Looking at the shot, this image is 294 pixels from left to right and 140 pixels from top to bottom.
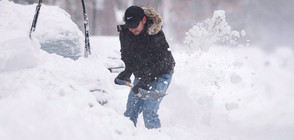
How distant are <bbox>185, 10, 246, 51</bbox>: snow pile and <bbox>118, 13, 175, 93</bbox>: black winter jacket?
6.18 feet

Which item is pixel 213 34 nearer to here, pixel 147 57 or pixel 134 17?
pixel 147 57

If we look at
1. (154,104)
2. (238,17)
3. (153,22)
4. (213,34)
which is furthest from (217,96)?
(238,17)

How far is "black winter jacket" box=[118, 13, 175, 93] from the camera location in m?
3.15

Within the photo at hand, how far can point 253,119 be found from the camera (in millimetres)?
5812

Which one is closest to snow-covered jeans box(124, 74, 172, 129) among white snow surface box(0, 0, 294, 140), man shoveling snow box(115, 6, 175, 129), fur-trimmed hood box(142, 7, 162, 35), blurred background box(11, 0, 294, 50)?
man shoveling snow box(115, 6, 175, 129)

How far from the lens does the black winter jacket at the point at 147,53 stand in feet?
10.3

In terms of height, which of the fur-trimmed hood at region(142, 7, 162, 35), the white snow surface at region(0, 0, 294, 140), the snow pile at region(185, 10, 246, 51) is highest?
the snow pile at region(185, 10, 246, 51)

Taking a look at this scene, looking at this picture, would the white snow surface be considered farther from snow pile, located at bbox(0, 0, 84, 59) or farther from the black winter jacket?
the black winter jacket

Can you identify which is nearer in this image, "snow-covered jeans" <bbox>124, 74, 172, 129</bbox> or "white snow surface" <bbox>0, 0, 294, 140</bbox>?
"white snow surface" <bbox>0, 0, 294, 140</bbox>

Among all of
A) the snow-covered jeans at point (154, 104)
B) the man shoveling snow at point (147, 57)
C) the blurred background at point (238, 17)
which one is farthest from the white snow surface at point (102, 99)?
the blurred background at point (238, 17)

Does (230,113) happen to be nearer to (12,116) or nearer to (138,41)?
(138,41)

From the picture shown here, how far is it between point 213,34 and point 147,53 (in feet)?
7.13

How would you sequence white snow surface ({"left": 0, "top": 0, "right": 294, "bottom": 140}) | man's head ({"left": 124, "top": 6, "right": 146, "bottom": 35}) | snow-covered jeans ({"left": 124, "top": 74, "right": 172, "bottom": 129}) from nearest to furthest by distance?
A: 1. white snow surface ({"left": 0, "top": 0, "right": 294, "bottom": 140})
2. man's head ({"left": 124, "top": 6, "right": 146, "bottom": 35})
3. snow-covered jeans ({"left": 124, "top": 74, "right": 172, "bottom": 129})

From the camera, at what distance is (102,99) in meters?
3.34
